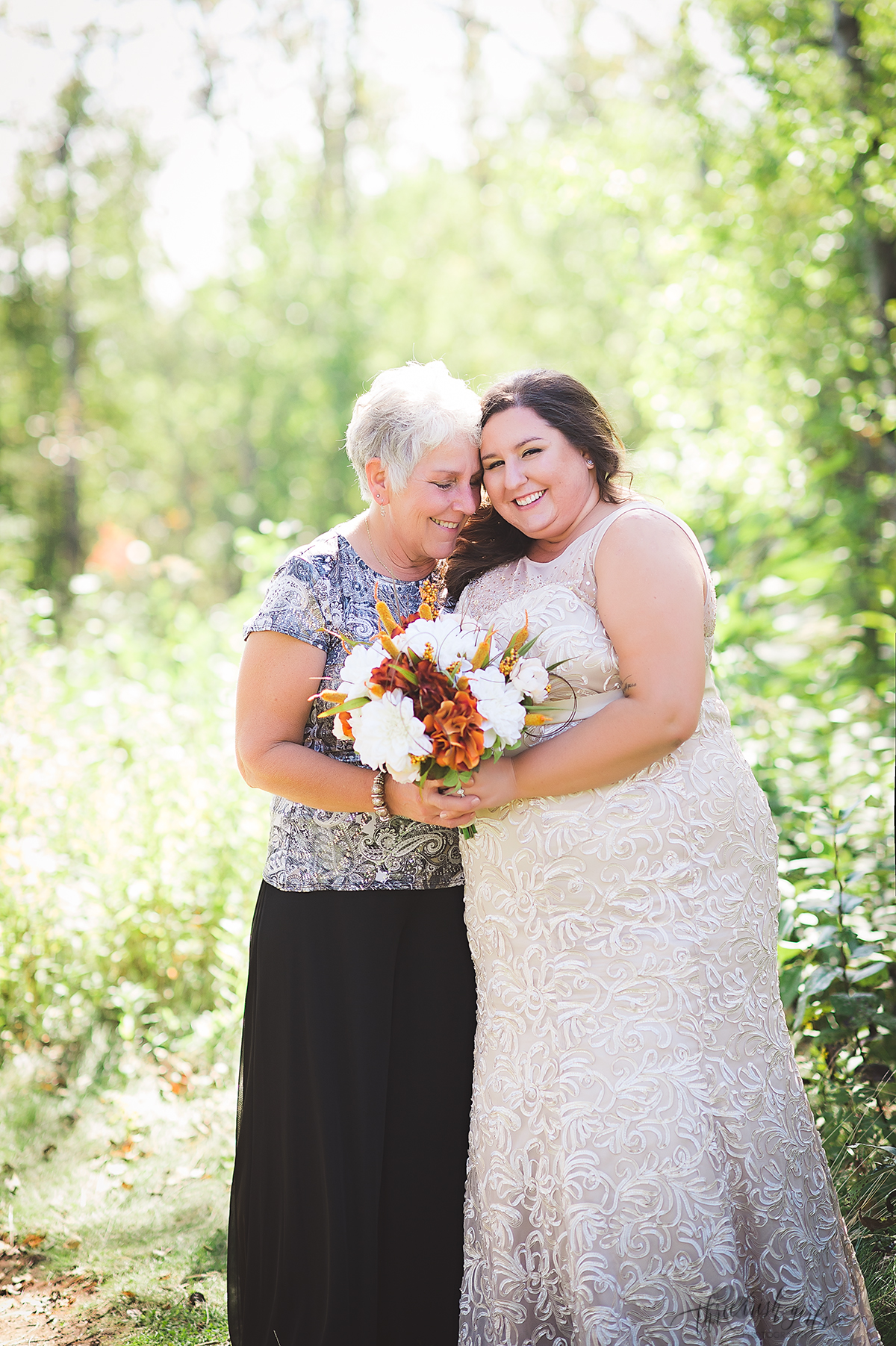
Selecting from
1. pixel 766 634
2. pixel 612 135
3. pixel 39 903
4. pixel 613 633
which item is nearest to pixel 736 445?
pixel 766 634

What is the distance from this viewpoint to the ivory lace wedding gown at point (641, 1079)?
6.98 feet

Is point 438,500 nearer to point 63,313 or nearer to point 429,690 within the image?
point 429,690

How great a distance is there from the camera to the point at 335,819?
2520mm

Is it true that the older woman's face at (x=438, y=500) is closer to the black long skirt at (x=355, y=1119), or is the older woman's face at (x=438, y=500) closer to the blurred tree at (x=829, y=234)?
the black long skirt at (x=355, y=1119)

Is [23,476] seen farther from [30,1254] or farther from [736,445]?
[30,1254]

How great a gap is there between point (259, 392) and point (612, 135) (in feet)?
36.4

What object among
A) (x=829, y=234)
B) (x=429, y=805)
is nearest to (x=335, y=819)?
(x=429, y=805)

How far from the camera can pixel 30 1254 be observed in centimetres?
329

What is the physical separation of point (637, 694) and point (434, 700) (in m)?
0.47

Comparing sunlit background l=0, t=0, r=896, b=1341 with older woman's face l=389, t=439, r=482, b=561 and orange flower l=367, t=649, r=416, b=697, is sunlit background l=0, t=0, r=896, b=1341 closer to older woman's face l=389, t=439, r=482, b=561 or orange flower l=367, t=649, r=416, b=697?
older woman's face l=389, t=439, r=482, b=561

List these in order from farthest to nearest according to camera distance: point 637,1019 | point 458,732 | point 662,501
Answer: point 662,501
point 637,1019
point 458,732

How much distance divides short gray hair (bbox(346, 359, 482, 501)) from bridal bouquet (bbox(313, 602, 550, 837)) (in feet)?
1.75

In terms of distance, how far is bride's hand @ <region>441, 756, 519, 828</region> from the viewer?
7.07 ft
